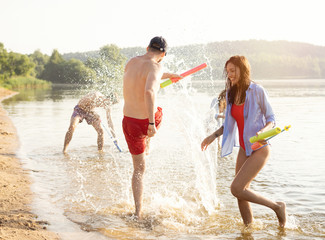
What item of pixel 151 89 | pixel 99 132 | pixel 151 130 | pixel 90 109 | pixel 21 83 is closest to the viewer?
pixel 151 89

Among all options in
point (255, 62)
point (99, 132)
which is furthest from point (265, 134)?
point (255, 62)

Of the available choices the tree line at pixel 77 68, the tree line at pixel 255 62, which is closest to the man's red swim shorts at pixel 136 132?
the tree line at pixel 77 68

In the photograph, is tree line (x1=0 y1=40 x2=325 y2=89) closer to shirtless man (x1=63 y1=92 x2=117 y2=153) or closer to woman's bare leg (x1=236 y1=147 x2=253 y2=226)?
shirtless man (x1=63 y1=92 x2=117 y2=153)

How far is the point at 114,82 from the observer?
103ft

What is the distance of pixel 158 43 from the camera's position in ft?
15.6

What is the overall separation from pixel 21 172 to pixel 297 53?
467 ft

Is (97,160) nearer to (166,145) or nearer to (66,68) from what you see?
(166,145)

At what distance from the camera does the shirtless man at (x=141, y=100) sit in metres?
4.59

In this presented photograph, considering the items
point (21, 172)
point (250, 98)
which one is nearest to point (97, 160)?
point (21, 172)

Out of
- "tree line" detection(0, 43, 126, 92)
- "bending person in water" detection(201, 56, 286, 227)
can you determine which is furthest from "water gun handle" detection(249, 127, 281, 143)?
"tree line" detection(0, 43, 126, 92)

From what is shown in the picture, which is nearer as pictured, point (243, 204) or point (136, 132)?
point (243, 204)

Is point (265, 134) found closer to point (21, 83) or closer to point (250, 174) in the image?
point (250, 174)

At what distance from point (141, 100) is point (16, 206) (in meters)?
2.42

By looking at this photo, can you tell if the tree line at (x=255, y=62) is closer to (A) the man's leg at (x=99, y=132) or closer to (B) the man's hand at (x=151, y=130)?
(A) the man's leg at (x=99, y=132)
